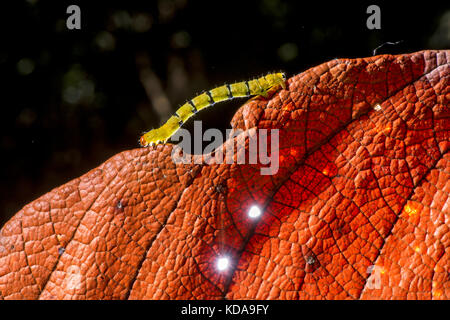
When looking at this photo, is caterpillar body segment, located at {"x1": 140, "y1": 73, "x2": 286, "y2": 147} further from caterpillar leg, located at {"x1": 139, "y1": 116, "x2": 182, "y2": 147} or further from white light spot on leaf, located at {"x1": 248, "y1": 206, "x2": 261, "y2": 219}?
white light spot on leaf, located at {"x1": 248, "y1": 206, "x2": 261, "y2": 219}

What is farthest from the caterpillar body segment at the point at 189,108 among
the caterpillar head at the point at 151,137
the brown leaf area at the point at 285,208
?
the brown leaf area at the point at 285,208

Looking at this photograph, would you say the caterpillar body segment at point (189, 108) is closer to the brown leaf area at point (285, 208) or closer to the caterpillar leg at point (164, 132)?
the caterpillar leg at point (164, 132)

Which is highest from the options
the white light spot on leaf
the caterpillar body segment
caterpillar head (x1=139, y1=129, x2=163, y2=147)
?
the caterpillar body segment

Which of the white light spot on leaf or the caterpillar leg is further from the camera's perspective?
the caterpillar leg

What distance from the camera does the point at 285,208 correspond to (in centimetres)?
100

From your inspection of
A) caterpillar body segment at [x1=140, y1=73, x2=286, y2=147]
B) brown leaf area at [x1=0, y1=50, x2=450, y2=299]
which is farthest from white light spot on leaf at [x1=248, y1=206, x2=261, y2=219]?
caterpillar body segment at [x1=140, y1=73, x2=286, y2=147]

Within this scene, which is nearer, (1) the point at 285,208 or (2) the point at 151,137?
(1) the point at 285,208

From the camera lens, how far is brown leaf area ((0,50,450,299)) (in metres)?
0.94

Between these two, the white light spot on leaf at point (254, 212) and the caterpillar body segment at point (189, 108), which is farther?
the caterpillar body segment at point (189, 108)

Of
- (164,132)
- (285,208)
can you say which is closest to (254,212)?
(285,208)

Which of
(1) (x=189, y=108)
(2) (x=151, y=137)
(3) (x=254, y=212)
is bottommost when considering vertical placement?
(3) (x=254, y=212)

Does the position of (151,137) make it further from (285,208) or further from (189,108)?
(285,208)

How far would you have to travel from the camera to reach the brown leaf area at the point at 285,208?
3.09 feet

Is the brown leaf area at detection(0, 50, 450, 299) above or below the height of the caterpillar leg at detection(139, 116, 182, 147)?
below
